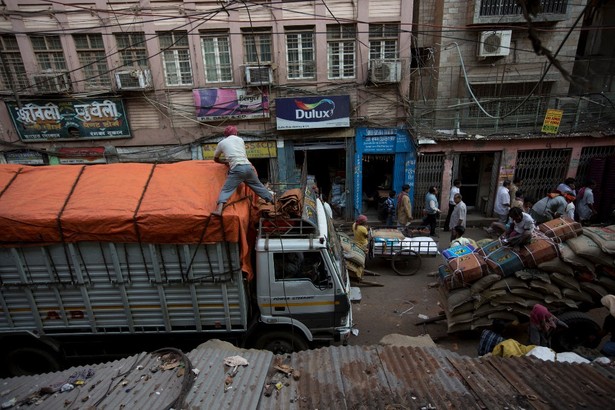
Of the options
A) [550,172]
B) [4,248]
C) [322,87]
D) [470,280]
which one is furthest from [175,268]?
[550,172]

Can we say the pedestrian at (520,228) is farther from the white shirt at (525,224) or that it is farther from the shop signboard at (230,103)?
the shop signboard at (230,103)

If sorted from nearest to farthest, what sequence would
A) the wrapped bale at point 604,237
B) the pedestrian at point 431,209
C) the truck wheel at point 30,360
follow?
1. the truck wheel at point 30,360
2. the wrapped bale at point 604,237
3. the pedestrian at point 431,209

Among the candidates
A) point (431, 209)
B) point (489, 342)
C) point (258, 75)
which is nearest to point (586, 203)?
point (431, 209)

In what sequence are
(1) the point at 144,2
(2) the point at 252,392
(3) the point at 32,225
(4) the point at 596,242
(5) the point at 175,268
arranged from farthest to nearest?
1. (1) the point at 144,2
2. (4) the point at 596,242
3. (5) the point at 175,268
4. (3) the point at 32,225
5. (2) the point at 252,392

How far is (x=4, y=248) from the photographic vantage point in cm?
446

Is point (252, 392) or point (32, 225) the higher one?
point (32, 225)

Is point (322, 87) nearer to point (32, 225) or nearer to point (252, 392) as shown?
point (32, 225)

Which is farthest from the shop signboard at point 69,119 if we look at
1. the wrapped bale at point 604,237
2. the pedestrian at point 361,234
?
the wrapped bale at point 604,237

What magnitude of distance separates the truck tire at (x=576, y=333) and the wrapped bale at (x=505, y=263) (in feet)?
3.61

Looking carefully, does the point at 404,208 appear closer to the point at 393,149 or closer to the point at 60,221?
the point at 393,149

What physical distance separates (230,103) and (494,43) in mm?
9220

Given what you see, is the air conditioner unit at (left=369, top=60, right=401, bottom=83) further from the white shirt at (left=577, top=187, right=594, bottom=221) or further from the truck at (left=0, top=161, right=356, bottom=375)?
the truck at (left=0, top=161, right=356, bottom=375)

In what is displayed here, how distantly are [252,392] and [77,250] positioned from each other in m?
3.41

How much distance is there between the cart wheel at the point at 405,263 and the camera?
827 cm
